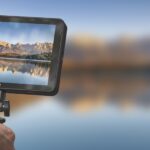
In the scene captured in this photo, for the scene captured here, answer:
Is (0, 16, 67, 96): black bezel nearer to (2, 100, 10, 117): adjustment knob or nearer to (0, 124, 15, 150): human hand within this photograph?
(2, 100, 10, 117): adjustment knob

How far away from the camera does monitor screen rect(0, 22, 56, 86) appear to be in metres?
0.94

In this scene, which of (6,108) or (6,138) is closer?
(6,138)

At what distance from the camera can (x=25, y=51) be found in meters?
0.96

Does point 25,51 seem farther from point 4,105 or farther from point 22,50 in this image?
point 4,105

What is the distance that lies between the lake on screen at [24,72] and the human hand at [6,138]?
0.60 feet

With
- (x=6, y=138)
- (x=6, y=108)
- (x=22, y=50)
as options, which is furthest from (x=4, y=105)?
(x=6, y=138)

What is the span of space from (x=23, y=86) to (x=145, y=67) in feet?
6.94

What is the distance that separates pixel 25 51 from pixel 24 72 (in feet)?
0.16

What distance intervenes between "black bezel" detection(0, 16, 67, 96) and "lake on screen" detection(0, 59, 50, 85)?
11 millimetres

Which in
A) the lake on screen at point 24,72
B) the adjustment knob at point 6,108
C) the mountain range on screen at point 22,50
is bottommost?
the adjustment knob at point 6,108

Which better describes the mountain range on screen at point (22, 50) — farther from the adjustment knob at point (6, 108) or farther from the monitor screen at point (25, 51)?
the adjustment knob at point (6, 108)

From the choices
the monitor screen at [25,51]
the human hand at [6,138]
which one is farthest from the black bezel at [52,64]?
the human hand at [6,138]

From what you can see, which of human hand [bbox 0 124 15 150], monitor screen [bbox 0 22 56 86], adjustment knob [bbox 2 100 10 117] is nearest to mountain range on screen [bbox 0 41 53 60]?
monitor screen [bbox 0 22 56 86]

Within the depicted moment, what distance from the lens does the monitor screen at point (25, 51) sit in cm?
94
